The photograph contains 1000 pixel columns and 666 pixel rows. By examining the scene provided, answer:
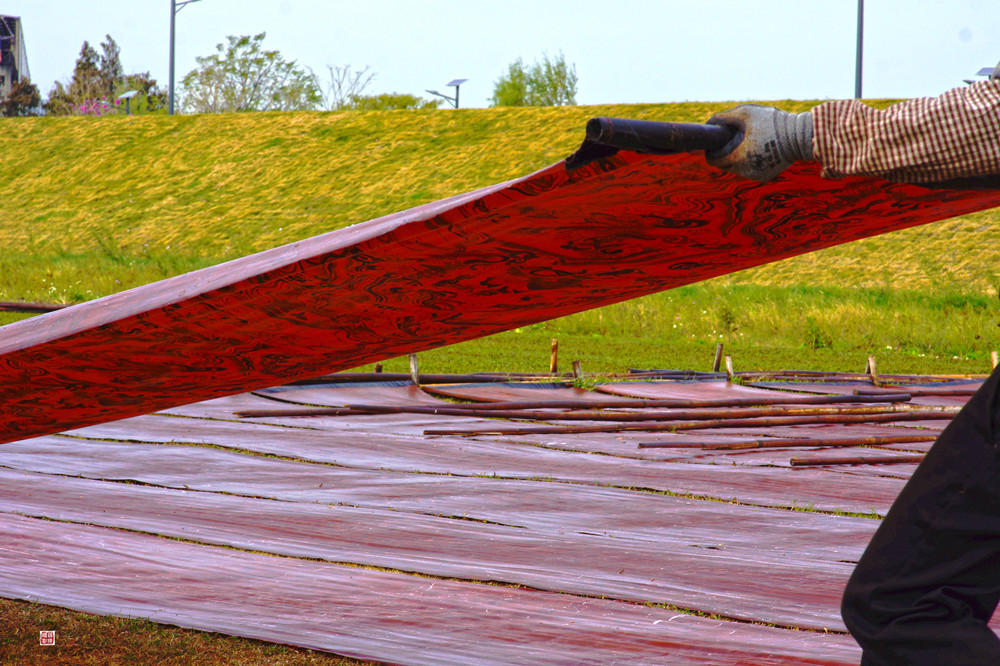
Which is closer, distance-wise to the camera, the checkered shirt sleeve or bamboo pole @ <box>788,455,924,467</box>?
the checkered shirt sleeve

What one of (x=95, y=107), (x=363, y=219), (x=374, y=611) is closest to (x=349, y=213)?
(x=363, y=219)

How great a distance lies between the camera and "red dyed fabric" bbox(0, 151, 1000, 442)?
70.4 inches

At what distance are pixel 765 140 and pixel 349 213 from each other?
92.2 ft

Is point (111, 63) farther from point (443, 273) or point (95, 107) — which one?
point (443, 273)

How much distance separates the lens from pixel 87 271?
67.1 ft

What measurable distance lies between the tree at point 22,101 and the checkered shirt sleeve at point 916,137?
208ft

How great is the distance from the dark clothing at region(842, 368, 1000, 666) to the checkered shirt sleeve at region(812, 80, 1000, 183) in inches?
12.7

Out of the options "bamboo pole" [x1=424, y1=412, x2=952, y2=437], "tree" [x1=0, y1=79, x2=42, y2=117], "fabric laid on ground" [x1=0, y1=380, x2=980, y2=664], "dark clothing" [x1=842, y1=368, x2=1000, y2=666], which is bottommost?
"bamboo pole" [x1=424, y1=412, x2=952, y2=437]

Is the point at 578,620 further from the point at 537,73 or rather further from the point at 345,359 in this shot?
the point at 537,73

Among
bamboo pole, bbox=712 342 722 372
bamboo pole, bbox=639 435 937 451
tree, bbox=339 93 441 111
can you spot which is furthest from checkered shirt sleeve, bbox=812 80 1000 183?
tree, bbox=339 93 441 111

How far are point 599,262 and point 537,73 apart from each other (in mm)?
57754

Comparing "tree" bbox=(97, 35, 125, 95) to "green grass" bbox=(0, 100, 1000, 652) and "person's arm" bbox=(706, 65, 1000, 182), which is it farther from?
"person's arm" bbox=(706, 65, 1000, 182)

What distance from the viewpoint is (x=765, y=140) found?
1.44 m

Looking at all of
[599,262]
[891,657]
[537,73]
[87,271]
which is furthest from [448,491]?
[537,73]
